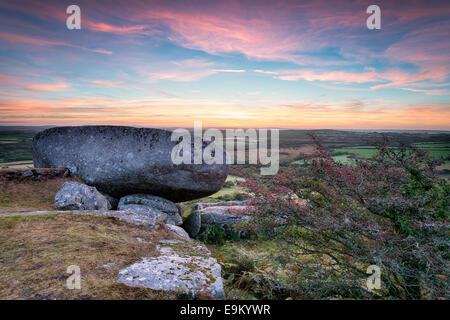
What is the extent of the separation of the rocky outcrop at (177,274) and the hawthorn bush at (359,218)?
1.19 metres

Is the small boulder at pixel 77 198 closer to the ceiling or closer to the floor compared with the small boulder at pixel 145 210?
closer to the ceiling

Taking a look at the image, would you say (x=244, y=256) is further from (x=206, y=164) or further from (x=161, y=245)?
(x=206, y=164)

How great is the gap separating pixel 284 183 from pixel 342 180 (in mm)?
1085

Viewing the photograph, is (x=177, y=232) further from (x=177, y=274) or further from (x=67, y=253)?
(x=177, y=274)

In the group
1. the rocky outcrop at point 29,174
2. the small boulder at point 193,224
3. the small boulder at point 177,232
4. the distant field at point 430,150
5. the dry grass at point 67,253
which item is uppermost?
the distant field at point 430,150

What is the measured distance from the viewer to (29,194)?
7.57 metres

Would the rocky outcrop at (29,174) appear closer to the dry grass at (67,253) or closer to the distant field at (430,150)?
the dry grass at (67,253)

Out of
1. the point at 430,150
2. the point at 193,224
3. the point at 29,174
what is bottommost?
the point at 193,224

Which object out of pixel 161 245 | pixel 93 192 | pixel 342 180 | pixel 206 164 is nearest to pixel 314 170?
pixel 342 180

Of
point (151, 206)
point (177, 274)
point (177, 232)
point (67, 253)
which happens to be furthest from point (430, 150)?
point (151, 206)

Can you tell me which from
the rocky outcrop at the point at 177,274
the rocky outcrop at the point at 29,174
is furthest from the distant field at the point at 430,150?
the rocky outcrop at the point at 29,174

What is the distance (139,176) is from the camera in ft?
28.7

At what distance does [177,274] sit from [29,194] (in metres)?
6.98

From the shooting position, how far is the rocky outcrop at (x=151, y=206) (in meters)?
8.30
